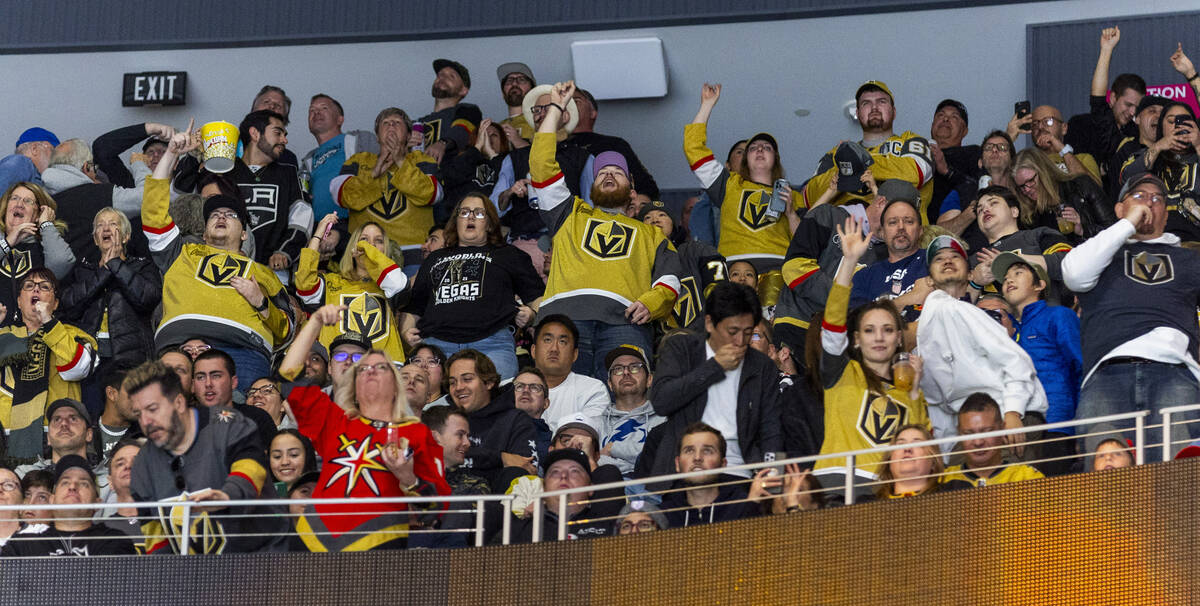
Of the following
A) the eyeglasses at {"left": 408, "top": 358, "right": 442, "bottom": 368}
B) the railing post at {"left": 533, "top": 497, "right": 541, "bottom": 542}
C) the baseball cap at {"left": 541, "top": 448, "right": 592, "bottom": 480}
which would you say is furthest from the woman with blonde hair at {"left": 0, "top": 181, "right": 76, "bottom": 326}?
the railing post at {"left": 533, "top": 497, "right": 541, "bottom": 542}

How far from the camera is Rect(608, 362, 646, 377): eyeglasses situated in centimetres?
796

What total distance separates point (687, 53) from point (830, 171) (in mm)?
2857

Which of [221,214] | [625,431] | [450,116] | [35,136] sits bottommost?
[625,431]

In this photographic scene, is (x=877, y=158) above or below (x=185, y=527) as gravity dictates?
above

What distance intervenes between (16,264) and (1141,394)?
224 inches

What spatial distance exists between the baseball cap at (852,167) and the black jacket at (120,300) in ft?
11.8

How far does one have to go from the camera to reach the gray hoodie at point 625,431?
770cm

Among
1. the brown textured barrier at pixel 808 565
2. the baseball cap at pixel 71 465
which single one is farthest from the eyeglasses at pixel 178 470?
the baseball cap at pixel 71 465

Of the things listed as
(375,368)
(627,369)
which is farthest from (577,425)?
(375,368)

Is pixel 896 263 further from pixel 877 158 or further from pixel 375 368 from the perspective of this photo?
pixel 375 368

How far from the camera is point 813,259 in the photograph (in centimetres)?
863

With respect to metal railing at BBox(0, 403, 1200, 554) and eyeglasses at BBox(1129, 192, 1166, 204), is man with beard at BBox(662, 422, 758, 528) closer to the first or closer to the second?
metal railing at BBox(0, 403, 1200, 554)

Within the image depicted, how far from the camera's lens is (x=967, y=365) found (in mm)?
6695

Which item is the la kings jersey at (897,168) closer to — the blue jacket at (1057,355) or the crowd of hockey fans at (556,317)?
the crowd of hockey fans at (556,317)
